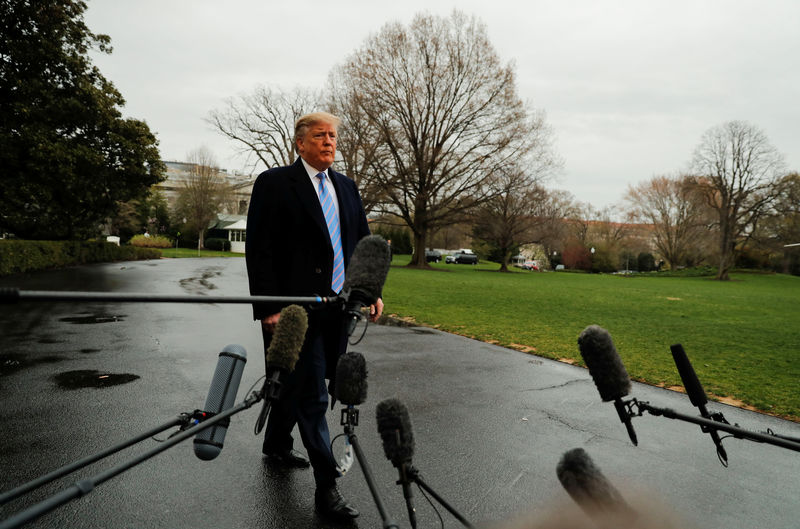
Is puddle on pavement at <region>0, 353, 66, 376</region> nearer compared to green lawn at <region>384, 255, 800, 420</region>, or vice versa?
puddle on pavement at <region>0, 353, 66, 376</region>

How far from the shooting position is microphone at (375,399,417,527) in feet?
5.76

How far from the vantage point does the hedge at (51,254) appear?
1862 cm

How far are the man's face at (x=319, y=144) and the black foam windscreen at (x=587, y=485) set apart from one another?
221 centimetres

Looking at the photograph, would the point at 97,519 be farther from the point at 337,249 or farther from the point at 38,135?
the point at 38,135

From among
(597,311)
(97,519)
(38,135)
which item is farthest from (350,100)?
(97,519)

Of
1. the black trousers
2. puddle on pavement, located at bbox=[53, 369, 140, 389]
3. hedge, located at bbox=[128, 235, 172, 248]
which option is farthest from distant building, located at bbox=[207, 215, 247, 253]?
the black trousers

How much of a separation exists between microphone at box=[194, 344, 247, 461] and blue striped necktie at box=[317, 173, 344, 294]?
1.15 m

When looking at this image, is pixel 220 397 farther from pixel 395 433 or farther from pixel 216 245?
pixel 216 245

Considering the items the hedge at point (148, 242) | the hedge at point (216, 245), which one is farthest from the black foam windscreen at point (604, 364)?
the hedge at point (216, 245)

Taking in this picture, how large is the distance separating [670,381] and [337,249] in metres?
5.66

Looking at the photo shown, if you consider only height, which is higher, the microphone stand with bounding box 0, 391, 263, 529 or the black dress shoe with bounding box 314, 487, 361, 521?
the microphone stand with bounding box 0, 391, 263, 529

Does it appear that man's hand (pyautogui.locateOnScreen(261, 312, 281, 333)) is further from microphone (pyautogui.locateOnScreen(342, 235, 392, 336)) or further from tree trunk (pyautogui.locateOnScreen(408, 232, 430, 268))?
tree trunk (pyautogui.locateOnScreen(408, 232, 430, 268))

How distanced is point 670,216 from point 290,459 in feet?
228

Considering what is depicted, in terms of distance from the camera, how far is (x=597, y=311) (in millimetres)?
15055
